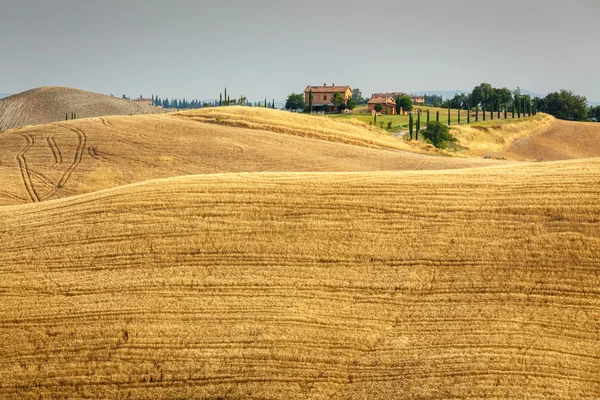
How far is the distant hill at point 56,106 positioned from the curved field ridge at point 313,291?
126 metres

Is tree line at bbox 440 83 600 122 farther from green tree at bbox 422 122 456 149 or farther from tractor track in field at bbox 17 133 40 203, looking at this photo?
tractor track in field at bbox 17 133 40 203

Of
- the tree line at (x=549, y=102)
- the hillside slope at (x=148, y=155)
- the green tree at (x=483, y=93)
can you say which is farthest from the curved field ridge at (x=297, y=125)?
the green tree at (x=483, y=93)

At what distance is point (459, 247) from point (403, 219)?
2.28 metres

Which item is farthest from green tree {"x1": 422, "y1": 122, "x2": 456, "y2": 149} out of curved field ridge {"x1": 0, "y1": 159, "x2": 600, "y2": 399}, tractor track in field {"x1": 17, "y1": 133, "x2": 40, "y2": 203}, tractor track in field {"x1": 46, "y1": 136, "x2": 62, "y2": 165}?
curved field ridge {"x1": 0, "y1": 159, "x2": 600, "y2": 399}

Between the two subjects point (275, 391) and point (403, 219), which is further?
point (403, 219)

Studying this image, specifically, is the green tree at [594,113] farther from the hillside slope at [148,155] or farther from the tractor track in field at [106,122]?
the tractor track in field at [106,122]

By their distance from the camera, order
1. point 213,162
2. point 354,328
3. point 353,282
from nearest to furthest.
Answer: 1. point 354,328
2. point 353,282
3. point 213,162

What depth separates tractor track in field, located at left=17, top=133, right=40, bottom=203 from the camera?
39281mm

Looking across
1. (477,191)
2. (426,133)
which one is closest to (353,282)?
(477,191)

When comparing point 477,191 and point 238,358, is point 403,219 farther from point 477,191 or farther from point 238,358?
point 238,358

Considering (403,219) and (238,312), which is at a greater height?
(403,219)

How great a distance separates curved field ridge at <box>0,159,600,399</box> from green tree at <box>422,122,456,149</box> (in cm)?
6159

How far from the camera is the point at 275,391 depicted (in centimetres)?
1557

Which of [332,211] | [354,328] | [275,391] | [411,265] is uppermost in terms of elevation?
[332,211]
